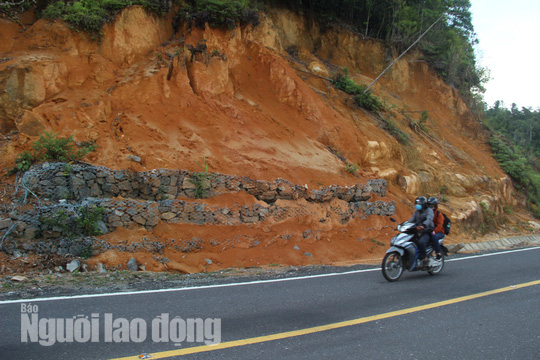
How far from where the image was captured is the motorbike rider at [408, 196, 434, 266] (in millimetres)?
7840

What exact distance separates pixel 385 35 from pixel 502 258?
794 inches

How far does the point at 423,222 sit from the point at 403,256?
0.86 metres

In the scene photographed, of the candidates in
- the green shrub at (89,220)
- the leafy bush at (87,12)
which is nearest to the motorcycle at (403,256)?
the green shrub at (89,220)

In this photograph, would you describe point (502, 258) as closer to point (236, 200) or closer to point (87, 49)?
point (236, 200)

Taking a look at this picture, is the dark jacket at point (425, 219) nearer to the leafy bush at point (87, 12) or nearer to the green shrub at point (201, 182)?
the green shrub at point (201, 182)

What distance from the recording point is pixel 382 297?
20.4 feet

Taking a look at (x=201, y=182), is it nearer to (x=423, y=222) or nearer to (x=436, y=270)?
(x=423, y=222)

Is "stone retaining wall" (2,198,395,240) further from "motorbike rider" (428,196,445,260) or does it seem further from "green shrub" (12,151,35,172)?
"motorbike rider" (428,196,445,260)

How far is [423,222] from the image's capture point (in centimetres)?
791

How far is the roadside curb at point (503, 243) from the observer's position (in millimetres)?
13882

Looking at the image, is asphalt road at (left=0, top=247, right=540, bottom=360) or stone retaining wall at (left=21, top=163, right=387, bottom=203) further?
stone retaining wall at (left=21, top=163, right=387, bottom=203)

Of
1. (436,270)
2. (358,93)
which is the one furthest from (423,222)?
(358,93)

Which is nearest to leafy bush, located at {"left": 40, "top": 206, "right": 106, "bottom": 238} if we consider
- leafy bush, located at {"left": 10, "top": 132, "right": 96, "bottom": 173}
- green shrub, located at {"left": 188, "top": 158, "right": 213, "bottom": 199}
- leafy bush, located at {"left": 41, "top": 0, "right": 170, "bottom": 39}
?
leafy bush, located at {"left": 10, "top": 132, "right": 96, "bottom": 173}

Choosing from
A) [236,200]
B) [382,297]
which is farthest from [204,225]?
[382,297]
